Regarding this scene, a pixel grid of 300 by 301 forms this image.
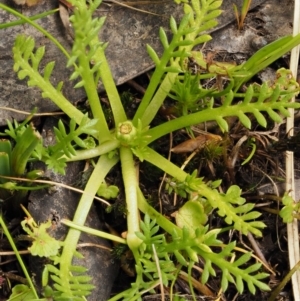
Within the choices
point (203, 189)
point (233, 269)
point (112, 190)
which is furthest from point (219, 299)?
point (112, 190)

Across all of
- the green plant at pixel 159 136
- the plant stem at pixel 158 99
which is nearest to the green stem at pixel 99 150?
the green plant at pixel 159 136

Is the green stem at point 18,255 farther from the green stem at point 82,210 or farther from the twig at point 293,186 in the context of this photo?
the twig at point 293,186

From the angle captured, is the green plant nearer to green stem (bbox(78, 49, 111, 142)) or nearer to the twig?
green stem (bbox(78, 49, 111, 142))

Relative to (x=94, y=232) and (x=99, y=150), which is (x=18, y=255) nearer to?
(x=94, y=232)

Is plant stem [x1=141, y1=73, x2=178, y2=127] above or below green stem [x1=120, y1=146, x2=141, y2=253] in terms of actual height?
above

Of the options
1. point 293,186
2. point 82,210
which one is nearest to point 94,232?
point 82,210

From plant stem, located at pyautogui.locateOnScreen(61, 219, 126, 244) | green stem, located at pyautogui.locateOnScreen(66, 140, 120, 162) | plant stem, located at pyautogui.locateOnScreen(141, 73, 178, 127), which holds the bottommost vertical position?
plant stem, located at pyautogui.locateOnScreen(61, 219, 126, 244)

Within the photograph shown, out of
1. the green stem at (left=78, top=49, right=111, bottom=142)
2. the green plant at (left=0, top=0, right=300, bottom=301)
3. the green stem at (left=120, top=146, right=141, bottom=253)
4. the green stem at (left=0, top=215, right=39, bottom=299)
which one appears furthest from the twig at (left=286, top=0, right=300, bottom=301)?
the green stem at (left=0, top=215, right=39, bottom=299)

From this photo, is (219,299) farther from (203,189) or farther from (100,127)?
(100,127)
